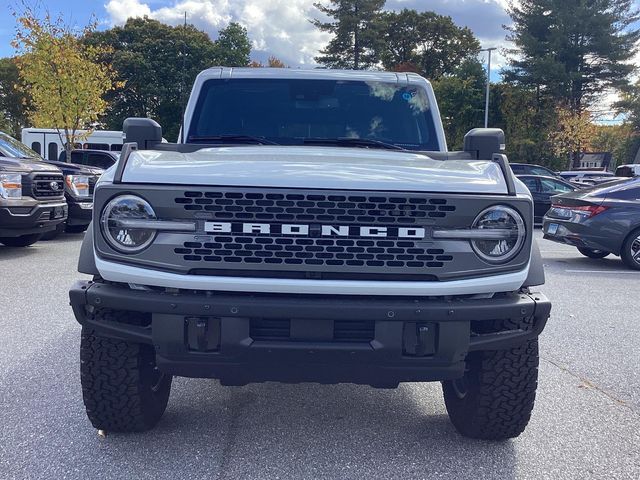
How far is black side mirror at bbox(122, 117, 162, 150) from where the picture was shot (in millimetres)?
3928

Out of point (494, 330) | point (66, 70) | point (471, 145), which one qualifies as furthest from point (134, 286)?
point (66, 70)

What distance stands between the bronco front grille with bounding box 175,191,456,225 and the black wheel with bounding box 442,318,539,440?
91cm

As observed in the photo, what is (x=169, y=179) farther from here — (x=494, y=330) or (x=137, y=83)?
(x=137, y=83)

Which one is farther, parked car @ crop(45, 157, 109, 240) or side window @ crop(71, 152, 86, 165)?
side window @ crop(71, 152, 86, 165)

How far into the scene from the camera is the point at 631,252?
10000 mm

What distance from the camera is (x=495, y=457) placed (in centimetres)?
327

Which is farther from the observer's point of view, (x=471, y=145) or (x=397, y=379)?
(x=471, y=145)

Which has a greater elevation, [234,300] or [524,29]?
[524,29]

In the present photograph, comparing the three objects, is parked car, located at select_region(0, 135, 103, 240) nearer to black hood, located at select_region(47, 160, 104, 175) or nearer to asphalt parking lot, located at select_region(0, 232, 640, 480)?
black hood, located at select_region(47, 160, 104, 175)

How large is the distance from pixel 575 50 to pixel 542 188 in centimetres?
A: 2989

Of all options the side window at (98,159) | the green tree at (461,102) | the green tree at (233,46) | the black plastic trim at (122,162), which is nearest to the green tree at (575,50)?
the green tree at (461,102)

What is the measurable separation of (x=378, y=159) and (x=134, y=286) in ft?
4.61

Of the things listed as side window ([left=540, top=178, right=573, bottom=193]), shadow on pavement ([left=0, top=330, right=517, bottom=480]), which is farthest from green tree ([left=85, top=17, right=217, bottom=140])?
shadow on pavement ([left=0, top=330, right=517, bottom=480])

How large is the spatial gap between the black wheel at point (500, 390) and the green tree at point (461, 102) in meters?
38.6
